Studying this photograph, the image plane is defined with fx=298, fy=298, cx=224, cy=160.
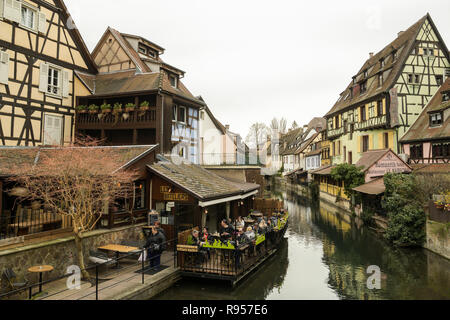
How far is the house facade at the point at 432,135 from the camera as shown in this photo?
22.0m

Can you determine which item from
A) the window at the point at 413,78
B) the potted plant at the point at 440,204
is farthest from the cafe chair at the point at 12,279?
the window at the point at 413,78

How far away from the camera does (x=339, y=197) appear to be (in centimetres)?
3005

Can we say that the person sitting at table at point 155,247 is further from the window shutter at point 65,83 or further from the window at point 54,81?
the window shutter at point 65,83

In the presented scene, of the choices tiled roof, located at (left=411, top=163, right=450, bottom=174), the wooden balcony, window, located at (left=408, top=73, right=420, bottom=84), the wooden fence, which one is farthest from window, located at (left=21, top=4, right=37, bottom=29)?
window, located at (left=408, top=73, right=420, bottom=84)

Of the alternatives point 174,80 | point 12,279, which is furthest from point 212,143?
point 12,279

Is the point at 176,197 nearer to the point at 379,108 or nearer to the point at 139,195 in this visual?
the point at 139,195

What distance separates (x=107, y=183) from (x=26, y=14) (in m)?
11.6

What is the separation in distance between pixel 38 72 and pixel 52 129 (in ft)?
10.1

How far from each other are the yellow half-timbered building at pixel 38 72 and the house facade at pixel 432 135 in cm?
2479

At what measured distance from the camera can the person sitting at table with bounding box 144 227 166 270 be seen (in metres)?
9.87
